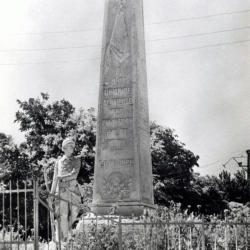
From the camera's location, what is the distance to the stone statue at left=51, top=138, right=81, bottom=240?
10094mm

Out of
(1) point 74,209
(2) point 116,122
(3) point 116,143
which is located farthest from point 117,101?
(1) point 74,209

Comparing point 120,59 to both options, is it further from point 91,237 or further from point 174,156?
point 174,156

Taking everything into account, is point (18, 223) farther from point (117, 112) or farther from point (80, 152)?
point (80, 152)

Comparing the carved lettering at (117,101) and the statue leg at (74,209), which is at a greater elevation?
the carved lettering at (117,101)

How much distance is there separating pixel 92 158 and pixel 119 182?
1521 centimetres

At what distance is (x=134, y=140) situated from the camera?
37.6 feet

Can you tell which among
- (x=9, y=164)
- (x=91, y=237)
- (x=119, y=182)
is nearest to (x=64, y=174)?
(x=119, y=182)

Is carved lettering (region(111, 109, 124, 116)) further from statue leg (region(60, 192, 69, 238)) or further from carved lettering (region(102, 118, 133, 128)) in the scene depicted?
statue leg (region(60, 192, 69, 238))

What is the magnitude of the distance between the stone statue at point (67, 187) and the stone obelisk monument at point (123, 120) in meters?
1.15

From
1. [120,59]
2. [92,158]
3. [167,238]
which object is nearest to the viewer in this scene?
[167,238]

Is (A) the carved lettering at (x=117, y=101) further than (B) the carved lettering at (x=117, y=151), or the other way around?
(A) the carved lettering at (x=117, y=101)

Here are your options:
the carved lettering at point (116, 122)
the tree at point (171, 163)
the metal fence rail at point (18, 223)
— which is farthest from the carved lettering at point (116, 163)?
the tree at point (171, 163)

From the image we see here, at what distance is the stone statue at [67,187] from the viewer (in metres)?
10.1

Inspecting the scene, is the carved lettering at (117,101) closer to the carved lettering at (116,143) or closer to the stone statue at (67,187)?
the carved lettering at (116,143)
